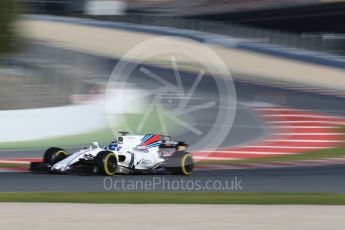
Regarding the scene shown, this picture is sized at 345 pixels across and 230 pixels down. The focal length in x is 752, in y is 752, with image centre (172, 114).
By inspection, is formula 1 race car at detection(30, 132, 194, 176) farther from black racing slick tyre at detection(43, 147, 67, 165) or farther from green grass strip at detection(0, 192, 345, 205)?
green grass strip at detection(0, 192, 345, 205)

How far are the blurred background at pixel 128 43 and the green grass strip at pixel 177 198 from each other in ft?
12.3

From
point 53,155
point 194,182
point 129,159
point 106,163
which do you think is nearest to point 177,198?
point 194,182

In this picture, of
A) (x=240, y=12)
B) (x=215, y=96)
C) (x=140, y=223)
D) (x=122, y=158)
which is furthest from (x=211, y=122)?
(x=240, y=12)

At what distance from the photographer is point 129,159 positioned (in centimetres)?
1172

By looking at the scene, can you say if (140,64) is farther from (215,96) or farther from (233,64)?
(215,96)

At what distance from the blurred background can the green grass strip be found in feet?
12.3

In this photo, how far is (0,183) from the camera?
10.9 m

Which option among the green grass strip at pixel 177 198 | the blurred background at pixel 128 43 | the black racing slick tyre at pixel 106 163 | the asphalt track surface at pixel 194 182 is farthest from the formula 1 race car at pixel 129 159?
the blurred background at pixel 128 43

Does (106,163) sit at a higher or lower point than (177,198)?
higher

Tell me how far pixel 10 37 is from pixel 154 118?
28.6 ft

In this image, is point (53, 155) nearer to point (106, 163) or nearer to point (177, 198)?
point (106, 163)

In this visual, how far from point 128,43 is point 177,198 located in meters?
23.3

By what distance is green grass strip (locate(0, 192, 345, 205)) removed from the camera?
Answer: 8.99m

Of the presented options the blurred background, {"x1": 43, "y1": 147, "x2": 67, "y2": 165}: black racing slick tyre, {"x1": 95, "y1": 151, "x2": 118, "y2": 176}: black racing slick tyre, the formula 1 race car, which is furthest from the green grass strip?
the blurred background
